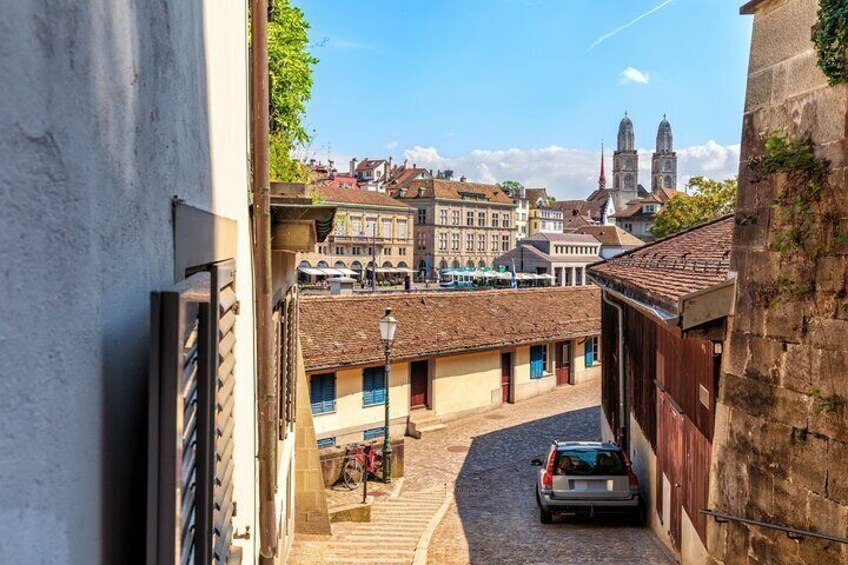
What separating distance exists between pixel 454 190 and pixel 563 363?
223ft

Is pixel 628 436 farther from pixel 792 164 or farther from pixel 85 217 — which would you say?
pixel 85 217

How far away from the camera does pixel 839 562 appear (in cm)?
559

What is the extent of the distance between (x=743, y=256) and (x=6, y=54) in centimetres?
680

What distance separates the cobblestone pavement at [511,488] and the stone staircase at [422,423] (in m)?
0.29

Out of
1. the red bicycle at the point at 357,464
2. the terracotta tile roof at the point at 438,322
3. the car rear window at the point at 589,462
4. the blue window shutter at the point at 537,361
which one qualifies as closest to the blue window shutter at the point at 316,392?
the terracotta tile roof at the point at 438,322

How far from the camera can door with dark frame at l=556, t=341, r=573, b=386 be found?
107 feet

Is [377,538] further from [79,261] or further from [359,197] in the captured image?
[359,197]

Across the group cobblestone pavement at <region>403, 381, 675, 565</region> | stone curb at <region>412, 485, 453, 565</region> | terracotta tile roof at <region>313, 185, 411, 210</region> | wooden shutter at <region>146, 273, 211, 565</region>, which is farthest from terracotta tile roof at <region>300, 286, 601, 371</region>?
terracotta tile roof at <region>313, 185, 411, 210</region>

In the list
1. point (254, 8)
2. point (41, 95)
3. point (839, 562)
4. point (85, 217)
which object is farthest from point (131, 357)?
point (839, 562)

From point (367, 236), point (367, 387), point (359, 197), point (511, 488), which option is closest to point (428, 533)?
point (511, 488)

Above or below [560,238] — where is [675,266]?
below

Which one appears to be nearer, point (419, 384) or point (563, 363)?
point (419, 384)

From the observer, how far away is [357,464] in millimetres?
17406

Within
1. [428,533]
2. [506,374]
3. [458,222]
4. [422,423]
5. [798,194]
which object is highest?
[458,222]
